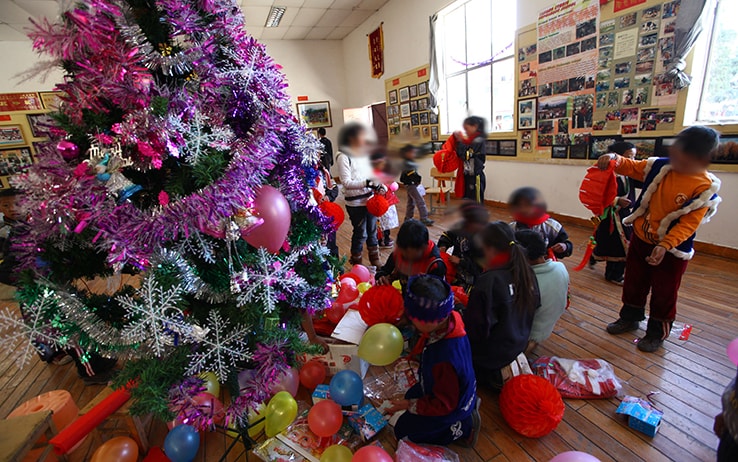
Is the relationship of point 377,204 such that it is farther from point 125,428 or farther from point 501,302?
point 125,428

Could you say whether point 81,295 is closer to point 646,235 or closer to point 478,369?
point 478,369

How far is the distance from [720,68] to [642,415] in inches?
134

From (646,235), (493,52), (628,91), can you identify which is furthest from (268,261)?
(493,52)

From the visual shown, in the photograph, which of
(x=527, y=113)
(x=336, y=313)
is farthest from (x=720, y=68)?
(x=336, y=313)

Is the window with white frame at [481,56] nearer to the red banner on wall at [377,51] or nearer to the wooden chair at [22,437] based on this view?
the red banner on wall at [377,51]

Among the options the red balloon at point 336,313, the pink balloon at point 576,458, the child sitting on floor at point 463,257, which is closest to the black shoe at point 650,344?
the child sitting on floor at point 463,257

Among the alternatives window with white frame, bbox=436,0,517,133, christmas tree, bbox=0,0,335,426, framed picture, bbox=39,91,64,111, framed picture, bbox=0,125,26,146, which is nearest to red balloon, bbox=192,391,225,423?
christmas tree, bbox=0,0,335,426

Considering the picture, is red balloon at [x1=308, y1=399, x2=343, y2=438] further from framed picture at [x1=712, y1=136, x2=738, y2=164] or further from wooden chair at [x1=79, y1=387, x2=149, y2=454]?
framed picture at [x1=712, y1=136, x2=738, y2=164]

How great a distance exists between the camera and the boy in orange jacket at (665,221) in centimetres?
170

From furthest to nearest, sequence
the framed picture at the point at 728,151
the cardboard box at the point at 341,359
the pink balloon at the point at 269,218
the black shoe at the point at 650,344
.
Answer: the framed picture at the point at 728,151
the black shoe at the point at 650,344
the cardboard box at the point at 341,359
the pink balloon at the point at 269,218

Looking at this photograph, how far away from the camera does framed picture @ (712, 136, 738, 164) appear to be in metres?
3.01

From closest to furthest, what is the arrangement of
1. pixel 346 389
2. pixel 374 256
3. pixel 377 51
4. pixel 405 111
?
pixel 346 389 → pixel 374 256 → pixel 405 111 → pixel 377 51

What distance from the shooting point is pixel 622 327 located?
88.5 inches

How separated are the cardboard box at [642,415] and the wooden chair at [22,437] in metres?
2.52
